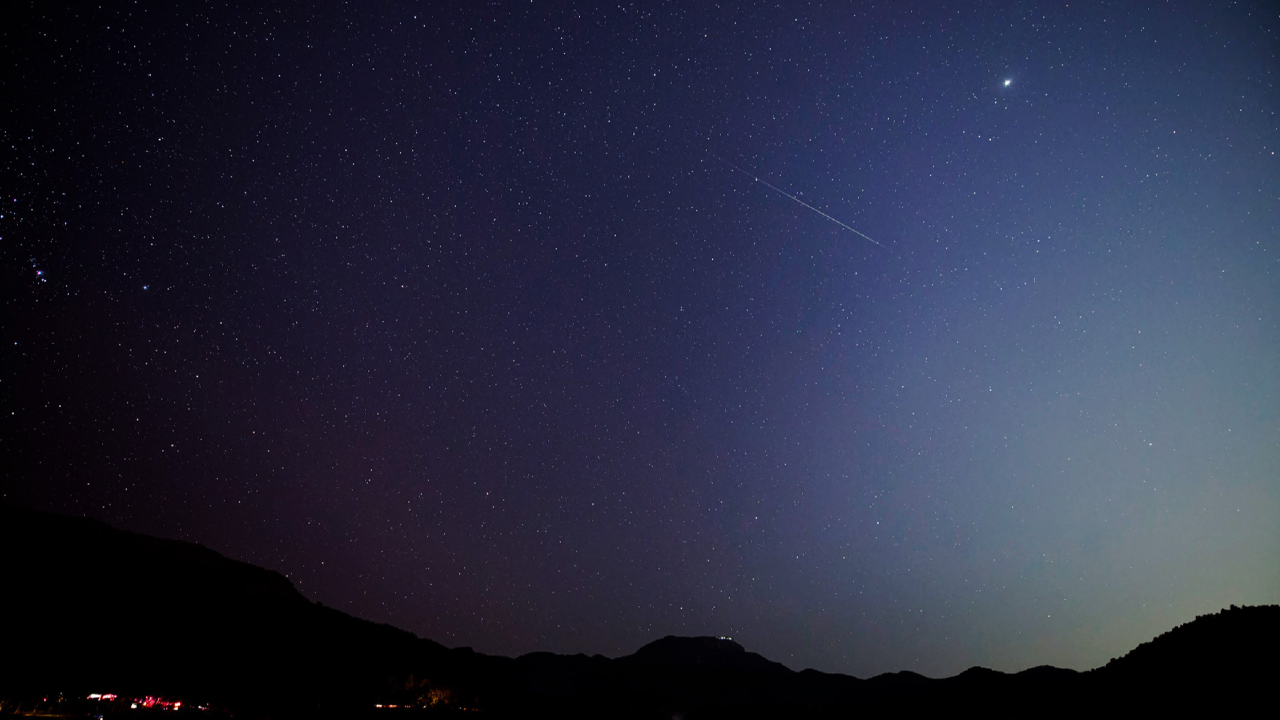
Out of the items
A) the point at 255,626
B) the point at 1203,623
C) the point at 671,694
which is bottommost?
the point at 671,694

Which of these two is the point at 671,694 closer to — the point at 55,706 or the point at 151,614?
the point at 151,614

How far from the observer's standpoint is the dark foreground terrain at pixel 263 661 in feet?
98.9

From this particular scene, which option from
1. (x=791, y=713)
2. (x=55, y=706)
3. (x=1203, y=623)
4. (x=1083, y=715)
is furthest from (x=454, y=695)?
(x=1203, y=623)

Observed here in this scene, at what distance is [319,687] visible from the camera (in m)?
54.5

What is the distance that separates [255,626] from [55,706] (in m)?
34.1

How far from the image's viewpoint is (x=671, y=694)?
155 metres

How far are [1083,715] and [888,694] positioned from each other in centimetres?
12566

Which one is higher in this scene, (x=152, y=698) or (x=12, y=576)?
(x=12, y=576)

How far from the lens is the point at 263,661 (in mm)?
55719

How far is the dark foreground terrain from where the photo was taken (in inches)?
1187

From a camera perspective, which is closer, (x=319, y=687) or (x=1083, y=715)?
(x=1083, y=715)

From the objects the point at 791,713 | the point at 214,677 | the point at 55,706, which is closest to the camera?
the point at 55,706

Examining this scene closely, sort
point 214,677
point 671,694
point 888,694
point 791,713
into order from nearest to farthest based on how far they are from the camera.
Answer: point 214,677 < point 791,713 < point 888,694 < point 671,694

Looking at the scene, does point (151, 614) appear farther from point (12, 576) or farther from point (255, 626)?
point (12, 576)
